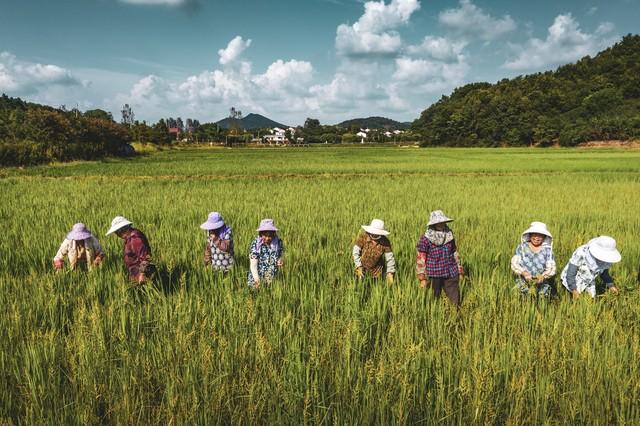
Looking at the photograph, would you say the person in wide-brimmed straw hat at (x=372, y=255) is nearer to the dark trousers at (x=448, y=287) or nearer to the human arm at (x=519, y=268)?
the dark trousers at (x=448, y=287)

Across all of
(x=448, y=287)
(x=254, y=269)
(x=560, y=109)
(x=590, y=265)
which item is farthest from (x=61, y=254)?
(x=560, y=109)

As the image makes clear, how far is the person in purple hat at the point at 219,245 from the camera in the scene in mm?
4562

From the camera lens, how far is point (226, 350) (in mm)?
2623

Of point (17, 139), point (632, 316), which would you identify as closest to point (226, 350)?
point (632, 316)

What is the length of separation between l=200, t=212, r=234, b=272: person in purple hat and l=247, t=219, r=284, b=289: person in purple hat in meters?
0.42

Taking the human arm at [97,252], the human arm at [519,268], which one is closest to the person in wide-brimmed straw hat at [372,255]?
the human arm at [519,268]

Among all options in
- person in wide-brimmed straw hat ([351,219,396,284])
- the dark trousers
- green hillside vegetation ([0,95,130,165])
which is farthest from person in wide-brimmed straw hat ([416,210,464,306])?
green hillside vegetation ([0,95,130,165])

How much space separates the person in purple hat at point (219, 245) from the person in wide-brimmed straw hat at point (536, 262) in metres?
3.13

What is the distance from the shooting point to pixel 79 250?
4.60 m

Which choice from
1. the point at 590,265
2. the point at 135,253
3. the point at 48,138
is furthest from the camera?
the point at 48,138

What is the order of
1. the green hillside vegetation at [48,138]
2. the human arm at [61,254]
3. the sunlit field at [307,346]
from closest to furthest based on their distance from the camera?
the sunlit field at [307,346]
the human arm at [61,254]
the green hillside vegetation at [48,138]

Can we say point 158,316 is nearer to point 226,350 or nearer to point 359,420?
point 226,350

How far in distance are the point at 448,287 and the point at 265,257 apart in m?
1.98

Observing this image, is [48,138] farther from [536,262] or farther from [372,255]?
[536,262]
